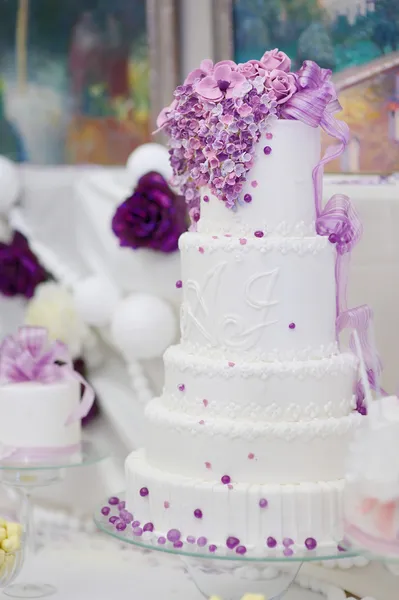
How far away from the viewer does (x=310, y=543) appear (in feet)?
8.02

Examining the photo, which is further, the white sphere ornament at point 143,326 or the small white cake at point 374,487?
the white sphere ornament at point 143,326

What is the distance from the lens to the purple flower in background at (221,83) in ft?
8.46

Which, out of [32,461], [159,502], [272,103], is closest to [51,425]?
[32,461]

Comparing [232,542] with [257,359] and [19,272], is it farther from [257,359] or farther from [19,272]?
[19,272]

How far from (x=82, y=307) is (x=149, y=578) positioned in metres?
1.05

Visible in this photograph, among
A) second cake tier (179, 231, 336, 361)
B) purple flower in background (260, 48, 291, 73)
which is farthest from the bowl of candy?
purple flower in background (260, 48, 291, 73)

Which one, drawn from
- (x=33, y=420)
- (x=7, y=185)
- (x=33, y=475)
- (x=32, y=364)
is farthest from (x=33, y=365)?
(x=7, y=185)

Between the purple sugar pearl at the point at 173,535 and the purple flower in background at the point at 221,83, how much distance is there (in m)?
1.00

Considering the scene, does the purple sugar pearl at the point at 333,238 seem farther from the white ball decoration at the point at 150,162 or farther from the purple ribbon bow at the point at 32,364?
the white ball decoration at the point at 150,162

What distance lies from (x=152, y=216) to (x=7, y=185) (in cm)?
109

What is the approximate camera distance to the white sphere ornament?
370 cm

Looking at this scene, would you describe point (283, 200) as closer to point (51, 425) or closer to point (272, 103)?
point (272, 103)

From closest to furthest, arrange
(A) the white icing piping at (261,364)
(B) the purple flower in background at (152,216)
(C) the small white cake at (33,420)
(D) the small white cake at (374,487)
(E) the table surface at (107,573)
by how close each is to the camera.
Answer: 1. (D) the small white cake at (374,487)
2. (A) the white icing piping at (261,364)
3. (E) the table surface at (107,573)
4. (C) the small white cake at (33,420)
5. (B) the purple flower in background at (152,216)

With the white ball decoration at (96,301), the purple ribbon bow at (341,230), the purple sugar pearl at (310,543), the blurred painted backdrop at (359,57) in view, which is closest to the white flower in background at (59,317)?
the white ball decoration at (96,301)
